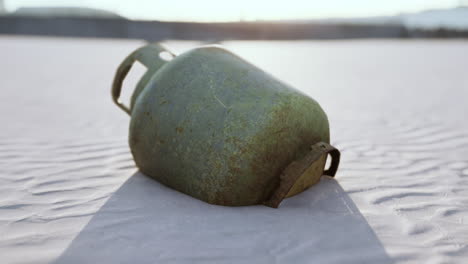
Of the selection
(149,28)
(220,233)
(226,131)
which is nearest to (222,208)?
(220,233)

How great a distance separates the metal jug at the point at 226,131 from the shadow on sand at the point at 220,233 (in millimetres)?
134

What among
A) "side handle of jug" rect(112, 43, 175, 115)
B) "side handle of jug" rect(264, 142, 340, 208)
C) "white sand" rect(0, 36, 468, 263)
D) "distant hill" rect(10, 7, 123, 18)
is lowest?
"distant hill" rect(10, 7, 123, 18)

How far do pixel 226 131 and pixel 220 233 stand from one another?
0.57 m

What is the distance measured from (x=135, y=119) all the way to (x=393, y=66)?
10.9 metres

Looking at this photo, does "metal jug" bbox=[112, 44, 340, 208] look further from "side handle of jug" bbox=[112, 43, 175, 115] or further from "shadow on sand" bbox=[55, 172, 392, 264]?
"side handle of jug" bbox=[112, 43, 175, 115]

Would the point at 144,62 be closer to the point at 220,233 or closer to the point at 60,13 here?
the point at 220,233

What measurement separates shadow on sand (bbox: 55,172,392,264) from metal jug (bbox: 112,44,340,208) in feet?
0.44

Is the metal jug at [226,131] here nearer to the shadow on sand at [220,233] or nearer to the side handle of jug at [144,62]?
the shadow on sand at [220,233]

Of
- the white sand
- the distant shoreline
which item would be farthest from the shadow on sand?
the distant shoreline

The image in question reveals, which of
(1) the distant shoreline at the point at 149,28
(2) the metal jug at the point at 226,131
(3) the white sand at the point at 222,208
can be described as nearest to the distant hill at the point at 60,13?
(1) the distant shoreline at the point at 149,28

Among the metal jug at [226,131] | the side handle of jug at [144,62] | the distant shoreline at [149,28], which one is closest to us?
the metal jug at [226,131]

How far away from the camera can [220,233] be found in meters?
2.36

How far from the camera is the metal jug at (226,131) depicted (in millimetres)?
2553

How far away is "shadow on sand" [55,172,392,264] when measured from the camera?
213 cm
